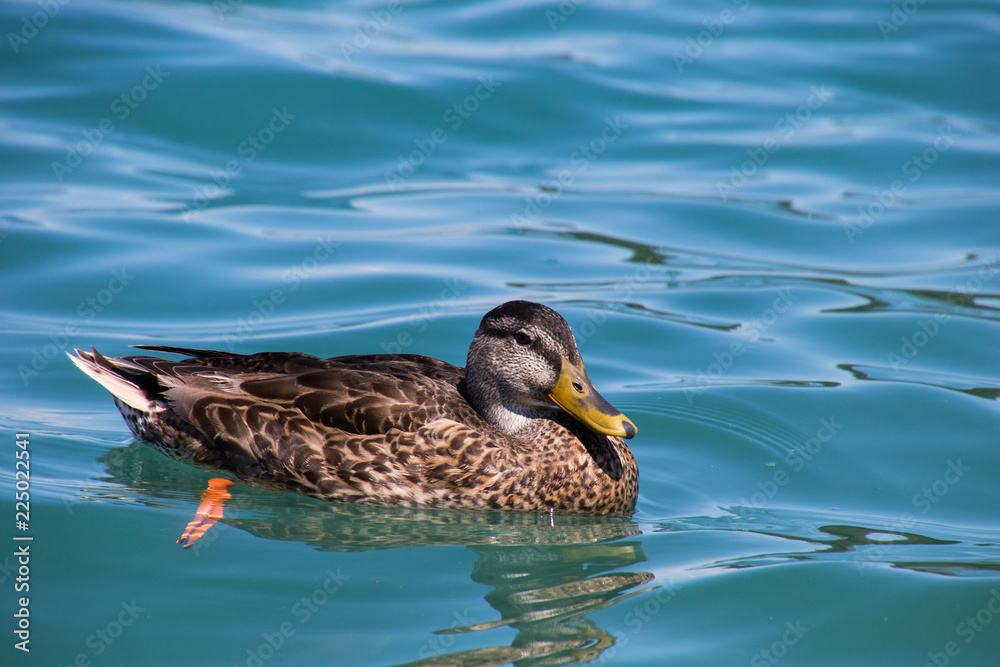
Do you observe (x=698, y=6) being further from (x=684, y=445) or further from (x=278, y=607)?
(x=278, y=607)

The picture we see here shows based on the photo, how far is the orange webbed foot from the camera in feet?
18.6

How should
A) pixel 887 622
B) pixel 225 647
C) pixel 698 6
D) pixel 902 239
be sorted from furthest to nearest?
pixel 698 6, pixel 902 239, pixel 887 622, pixel 225 647

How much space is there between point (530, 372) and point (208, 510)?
78.3 inches

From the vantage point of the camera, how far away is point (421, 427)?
20.3ft

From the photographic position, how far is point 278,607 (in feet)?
16.7

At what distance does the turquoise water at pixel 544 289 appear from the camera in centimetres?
517

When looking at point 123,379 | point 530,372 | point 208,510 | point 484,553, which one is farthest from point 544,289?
point 208,510

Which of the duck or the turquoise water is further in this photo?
the duck

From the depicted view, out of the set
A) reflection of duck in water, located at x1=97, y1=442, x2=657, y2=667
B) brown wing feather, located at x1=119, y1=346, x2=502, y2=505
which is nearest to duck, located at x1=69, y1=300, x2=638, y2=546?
brown wing feather, located at x1=119, y1=346, x2=502, y2=505

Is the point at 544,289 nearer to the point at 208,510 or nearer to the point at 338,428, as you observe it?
the point at 338,428

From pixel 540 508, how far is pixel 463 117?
8.67 meters

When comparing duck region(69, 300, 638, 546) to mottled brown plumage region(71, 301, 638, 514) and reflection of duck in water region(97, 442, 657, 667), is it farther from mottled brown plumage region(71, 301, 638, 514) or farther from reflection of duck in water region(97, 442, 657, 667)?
reflection of duck in water region(97, 442, 657, 667)

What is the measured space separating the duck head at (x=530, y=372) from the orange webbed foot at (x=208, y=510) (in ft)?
5.28

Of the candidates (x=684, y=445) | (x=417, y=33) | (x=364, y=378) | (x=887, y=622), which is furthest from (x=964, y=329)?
(x=417, y=33)
